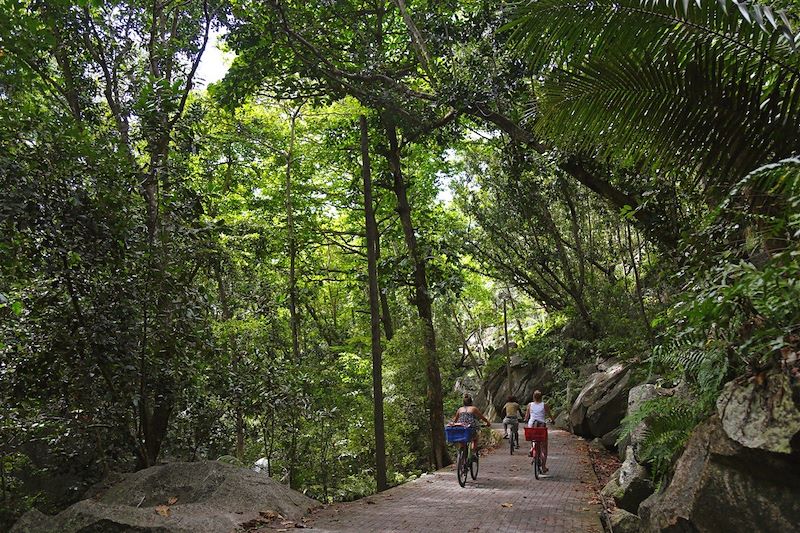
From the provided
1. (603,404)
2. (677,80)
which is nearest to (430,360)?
(603,404)

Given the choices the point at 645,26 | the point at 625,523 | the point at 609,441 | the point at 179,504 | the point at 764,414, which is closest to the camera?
the point at 764,414

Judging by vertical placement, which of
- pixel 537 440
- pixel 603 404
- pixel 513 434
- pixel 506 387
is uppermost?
pixel 506 387

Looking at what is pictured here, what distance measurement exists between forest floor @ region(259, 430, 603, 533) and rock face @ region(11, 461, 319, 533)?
1.93 ft

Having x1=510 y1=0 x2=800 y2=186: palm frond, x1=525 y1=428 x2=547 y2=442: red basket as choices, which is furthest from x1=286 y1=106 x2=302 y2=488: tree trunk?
x1=510 y1=0 x2=800 y2=186: palm frond

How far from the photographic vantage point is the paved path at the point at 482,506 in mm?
7637

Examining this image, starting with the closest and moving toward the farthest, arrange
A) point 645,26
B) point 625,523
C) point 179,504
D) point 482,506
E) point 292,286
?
point 645,26 → point 625,523 → point 179,504 → point 482,506 → point 292,286

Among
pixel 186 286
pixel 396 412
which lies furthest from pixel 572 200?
pixel 186 286

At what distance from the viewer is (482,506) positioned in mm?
9016

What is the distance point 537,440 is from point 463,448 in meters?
1.77

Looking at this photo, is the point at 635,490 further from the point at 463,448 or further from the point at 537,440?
the point at 537,440

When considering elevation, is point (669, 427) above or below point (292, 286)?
below

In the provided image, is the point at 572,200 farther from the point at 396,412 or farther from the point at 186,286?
the point at 186,286

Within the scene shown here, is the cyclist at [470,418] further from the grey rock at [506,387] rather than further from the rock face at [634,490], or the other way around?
the grey rock at [506,387]

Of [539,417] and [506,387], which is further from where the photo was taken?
[506,387]
